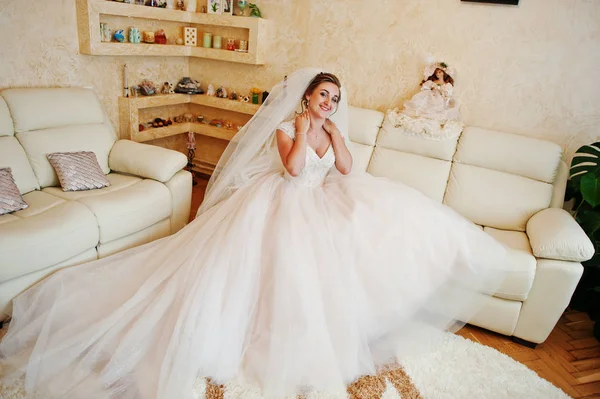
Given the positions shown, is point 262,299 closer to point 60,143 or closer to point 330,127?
point 330,127

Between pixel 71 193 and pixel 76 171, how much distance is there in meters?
0.16

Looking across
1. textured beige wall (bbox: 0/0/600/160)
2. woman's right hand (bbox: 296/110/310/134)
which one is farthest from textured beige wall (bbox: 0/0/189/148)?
woman's right hand (bbox: 296/110/310/134)

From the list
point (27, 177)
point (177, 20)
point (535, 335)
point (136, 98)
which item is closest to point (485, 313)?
point (535, 335)

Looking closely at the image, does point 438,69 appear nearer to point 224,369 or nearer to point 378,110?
point 378,110

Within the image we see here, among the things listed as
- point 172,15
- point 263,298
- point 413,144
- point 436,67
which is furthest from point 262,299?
point 172,15

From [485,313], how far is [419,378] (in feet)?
2.16

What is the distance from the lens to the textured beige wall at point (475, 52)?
2863 mm

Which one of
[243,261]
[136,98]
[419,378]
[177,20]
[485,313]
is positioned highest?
[177,20]

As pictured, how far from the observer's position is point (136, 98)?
3.66m

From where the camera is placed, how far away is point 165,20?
3896 mm

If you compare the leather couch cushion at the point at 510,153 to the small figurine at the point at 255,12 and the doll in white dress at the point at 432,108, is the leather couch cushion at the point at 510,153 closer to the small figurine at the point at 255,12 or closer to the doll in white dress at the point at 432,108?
the doll in white dress at the point at 432,108

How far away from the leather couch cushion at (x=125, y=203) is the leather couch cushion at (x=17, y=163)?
10 cm

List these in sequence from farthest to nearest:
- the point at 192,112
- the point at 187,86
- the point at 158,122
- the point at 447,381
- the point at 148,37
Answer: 1. the point at 192,112
2. the point at 187,86
3. the point at 158,122
4. the point at 148,37
5. the point at 447,381

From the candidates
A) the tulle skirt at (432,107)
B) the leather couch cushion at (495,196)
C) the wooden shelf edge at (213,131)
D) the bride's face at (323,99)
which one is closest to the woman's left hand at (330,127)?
the bride's face at (323,99)
